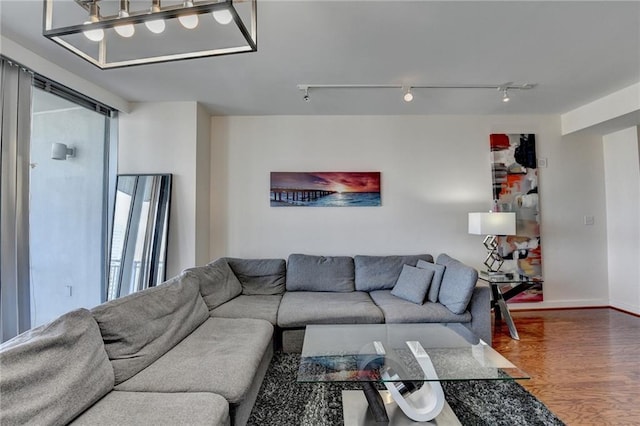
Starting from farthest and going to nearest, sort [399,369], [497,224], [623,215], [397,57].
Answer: [623,215], [497,224], [397,57], [399,369]

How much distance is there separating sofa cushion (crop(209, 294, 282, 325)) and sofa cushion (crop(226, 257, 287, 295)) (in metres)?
0.19

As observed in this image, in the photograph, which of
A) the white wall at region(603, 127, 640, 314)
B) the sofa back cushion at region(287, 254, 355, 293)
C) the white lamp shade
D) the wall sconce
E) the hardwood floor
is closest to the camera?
the hardwood floor

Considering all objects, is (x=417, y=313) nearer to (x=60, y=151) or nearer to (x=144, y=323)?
(x=144, y=323)

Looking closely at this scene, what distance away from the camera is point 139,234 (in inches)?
127

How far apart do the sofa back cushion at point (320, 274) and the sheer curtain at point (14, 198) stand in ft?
7.24

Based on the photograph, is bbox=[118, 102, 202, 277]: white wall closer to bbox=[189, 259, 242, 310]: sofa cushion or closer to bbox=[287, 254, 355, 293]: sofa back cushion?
bbox=[189, 259, 242, 310]: sofa cushion

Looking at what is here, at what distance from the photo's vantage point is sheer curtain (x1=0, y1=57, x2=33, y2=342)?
6.99ft

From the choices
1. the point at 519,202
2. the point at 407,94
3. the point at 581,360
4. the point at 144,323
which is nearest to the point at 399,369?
the point at 144,323

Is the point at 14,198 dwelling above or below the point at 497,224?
above

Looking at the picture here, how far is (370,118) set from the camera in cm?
375

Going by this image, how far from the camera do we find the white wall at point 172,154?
11.0 feet

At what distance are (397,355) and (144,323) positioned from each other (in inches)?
59.6

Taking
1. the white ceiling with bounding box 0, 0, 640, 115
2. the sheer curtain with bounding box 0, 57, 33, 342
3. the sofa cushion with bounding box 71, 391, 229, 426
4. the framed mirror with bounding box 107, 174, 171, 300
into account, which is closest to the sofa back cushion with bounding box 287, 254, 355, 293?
the framed mirror with bounding box 107, 174, 171, 300

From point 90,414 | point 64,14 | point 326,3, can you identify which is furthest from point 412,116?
point 90,414
